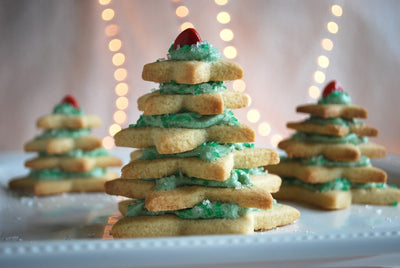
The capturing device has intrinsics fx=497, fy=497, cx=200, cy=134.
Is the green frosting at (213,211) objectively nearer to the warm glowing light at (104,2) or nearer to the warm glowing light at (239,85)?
the warm glowing light at (239,85)

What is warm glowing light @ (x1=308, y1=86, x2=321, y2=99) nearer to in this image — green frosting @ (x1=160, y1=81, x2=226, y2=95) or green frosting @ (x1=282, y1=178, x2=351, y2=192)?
green frosting @ (x1=282, y1=178, x2=351, y2=192)

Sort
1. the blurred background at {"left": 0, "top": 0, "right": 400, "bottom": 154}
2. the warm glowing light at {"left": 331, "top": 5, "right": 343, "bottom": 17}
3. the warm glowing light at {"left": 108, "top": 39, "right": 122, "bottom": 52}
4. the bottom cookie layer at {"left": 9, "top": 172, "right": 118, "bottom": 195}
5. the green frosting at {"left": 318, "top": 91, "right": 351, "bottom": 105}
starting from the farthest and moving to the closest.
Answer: the warm glowing light at {"left": 108, "top": 39, "right": 122, "bottom": 52} → the blurred background at {"left": 0, "top": 0, "right": 400, "bottom": 154} → the warm glowing light at {"left": 331, "top": 5, "right": 343, "bottom": 17} → the bottom cookie layer at {"left": 9, "top": 172, "right": 118, "bottom": 195} → the green frosting at {"left": 318, "top": 91, "right": 351, "bottom": 105}

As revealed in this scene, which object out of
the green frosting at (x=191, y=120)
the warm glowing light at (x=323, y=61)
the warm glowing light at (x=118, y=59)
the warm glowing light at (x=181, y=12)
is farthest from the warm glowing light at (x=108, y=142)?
the green frosting at (x=191, y=120)

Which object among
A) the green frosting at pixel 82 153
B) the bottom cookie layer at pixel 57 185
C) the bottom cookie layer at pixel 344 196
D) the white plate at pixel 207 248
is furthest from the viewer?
the green frosting at pixel 82 153

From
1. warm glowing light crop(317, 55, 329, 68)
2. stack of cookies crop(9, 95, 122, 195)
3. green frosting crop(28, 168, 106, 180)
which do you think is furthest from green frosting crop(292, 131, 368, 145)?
warm glowing light crop(317, 55, 329, 68)

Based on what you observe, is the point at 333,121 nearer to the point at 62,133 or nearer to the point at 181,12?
Answer: the point at 62,133

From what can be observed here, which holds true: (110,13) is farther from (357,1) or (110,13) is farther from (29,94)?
(357,1)
